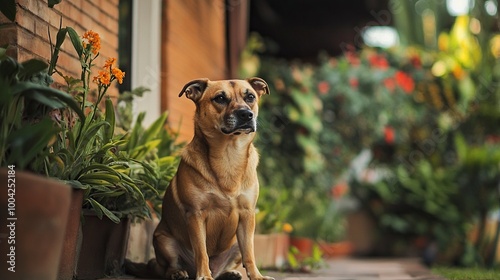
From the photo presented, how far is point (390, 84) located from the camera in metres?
9.06

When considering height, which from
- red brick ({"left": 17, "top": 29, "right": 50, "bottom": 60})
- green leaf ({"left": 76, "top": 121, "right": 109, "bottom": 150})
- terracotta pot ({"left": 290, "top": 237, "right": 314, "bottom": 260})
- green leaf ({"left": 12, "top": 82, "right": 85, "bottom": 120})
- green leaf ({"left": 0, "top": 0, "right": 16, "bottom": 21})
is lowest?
terracotta pot ({"left": 290, "top": 237, "right": 314, "bottom": 260})

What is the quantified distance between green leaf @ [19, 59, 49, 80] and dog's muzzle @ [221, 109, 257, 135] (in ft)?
3.01

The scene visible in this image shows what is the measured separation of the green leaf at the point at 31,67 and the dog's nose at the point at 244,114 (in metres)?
0.93

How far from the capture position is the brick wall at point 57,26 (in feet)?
10.3

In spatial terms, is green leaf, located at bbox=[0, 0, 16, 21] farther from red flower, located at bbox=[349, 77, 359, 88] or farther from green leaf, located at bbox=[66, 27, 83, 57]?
red flower, located at bbox=[349, 77, 359, 88]

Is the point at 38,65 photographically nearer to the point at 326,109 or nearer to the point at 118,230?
the point at 118,230

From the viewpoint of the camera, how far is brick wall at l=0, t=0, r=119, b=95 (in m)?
3.15

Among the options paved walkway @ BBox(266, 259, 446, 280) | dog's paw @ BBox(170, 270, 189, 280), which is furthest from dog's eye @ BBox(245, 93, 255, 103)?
paved walkway @ BBox(266, 259, 446, 280)

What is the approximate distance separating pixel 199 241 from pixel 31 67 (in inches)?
45.6

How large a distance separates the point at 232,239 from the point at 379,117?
5.65 meters

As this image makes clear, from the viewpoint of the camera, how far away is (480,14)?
8.70 m

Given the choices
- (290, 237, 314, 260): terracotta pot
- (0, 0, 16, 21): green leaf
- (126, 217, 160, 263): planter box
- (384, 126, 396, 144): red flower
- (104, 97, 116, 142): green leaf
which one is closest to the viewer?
(0, 0, 16, 21): green leaf

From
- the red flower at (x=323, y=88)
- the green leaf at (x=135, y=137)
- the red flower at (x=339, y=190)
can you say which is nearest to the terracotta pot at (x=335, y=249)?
the red flower at (x=339, y=190)

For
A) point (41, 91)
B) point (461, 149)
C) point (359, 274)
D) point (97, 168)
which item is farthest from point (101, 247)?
point (461, 149)
